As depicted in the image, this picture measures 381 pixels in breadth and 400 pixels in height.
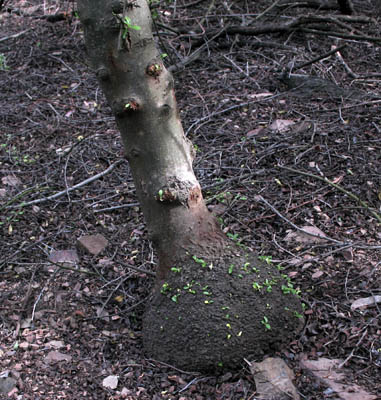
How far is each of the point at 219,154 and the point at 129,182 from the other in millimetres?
643

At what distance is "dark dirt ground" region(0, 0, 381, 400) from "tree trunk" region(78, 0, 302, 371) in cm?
11

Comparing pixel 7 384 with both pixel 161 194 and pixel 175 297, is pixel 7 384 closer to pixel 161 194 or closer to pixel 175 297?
pixel 175 297

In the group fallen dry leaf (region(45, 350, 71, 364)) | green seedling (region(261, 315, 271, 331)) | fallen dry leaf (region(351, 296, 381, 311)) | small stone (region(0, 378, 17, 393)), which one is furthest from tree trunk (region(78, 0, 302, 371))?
small stone (region(0, 378, 17, 393))

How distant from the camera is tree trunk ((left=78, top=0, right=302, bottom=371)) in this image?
1.89 meters

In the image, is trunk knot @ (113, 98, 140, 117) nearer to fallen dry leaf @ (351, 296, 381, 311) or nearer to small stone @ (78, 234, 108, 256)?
small stone @ (78, 234, 108, 256)

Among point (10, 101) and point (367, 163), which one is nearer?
point (367, 163)

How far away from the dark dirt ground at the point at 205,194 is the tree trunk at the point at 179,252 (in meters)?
0.11

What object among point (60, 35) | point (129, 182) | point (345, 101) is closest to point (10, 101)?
point (60, 35)

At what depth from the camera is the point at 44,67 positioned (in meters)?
4.91

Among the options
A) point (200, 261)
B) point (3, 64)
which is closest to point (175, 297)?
point (200, 261)

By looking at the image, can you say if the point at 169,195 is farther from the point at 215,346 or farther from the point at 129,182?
the point at 129,182

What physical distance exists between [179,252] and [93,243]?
2.63 feet

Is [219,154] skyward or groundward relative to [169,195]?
groundward

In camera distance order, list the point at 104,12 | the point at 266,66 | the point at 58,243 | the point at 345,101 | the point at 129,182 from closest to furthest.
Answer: the point at 104,12 → the point at 58,243 → the point at 129,182 → the point at 345,101 → the point at 266,66
